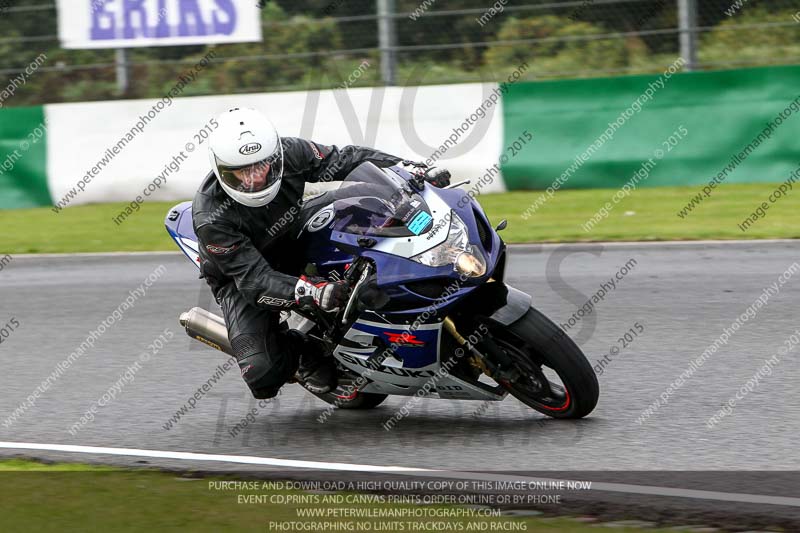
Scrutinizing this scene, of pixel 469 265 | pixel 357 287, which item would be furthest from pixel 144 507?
pixel 469 265

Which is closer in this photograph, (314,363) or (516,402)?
(314,363)

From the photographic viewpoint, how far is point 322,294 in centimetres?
543

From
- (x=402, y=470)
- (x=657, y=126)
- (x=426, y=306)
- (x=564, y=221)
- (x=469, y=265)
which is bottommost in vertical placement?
(x=564, y=221)

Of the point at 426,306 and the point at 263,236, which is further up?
the point at 263,236

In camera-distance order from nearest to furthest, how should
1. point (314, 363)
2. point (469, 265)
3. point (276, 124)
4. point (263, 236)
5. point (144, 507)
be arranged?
point (144, 507) → point (469, 265) → point (263, 236) → point (314, 363) → point (276, 124)

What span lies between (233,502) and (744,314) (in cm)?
444

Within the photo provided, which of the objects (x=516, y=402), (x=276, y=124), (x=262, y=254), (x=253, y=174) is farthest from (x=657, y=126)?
(x=253, y=174)

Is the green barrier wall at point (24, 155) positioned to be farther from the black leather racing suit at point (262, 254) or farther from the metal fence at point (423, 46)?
the black leather racing suit at point (262, 254)

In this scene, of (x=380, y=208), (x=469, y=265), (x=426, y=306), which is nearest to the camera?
(x=469, y=265)

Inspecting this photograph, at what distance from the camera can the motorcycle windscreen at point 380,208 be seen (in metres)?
5.50

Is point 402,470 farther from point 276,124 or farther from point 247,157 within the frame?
point 276,124

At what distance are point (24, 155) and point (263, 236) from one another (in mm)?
9342

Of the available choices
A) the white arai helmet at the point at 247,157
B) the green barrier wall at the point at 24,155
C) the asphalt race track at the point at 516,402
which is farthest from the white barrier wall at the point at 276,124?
the white arai helmet at the point at 247,157

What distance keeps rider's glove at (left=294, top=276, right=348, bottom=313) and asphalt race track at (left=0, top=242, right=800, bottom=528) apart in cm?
79
